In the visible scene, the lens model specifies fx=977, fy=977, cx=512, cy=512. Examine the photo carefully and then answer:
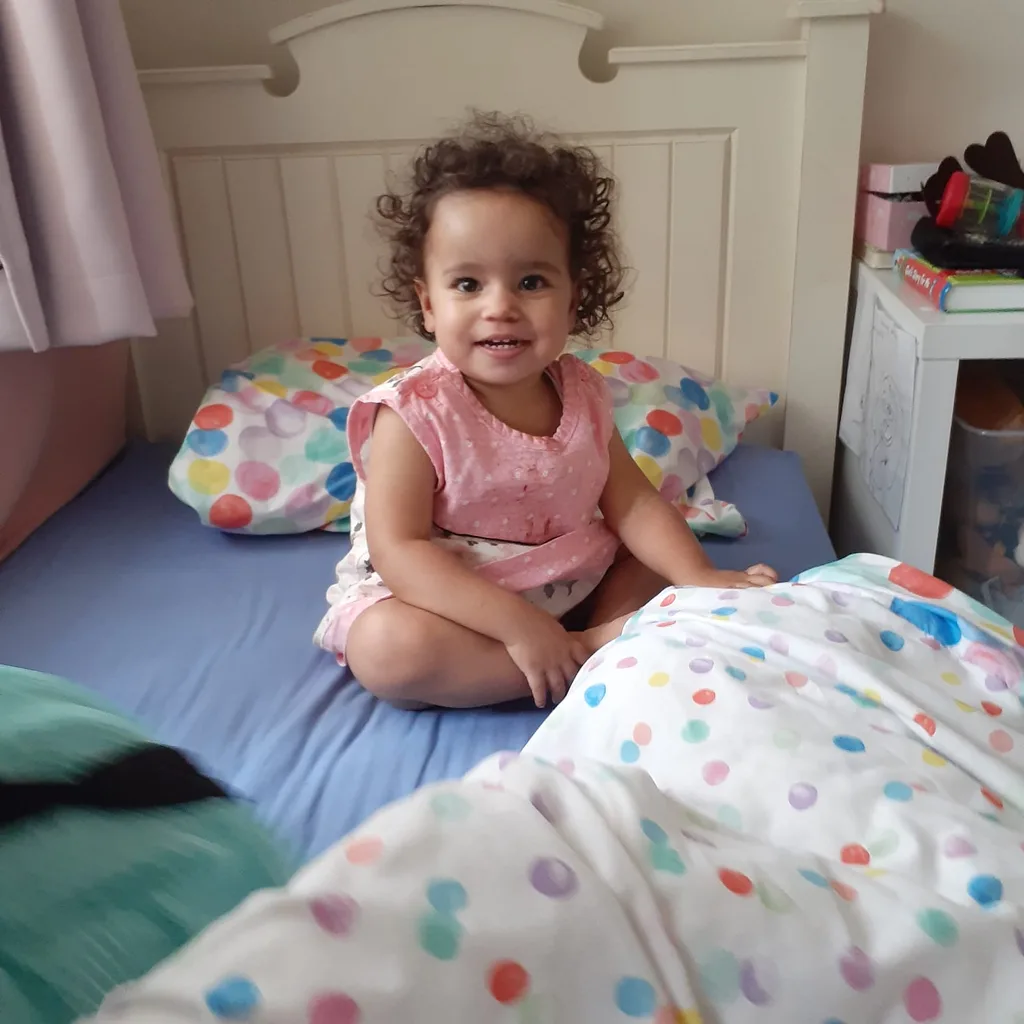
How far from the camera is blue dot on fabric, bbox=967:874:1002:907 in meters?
0.47

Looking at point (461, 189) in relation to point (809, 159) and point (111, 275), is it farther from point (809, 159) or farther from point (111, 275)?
point (809, 159)

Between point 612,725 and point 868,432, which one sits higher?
point 612,725

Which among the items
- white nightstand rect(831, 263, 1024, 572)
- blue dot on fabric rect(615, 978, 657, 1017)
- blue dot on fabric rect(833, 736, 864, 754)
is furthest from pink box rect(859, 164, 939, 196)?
blue dot on fabric rect(615, 978, 657, 1017)

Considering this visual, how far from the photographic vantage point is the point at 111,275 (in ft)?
4.03

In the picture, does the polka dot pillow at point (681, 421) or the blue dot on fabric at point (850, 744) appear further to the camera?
the polka dot pillow at point (681, 421)

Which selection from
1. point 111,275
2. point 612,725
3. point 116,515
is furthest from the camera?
point 116,515

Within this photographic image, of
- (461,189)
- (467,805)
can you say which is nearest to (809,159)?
(461,189)

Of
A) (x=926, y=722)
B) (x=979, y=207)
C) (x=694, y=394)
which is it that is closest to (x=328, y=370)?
(x=694, y=394)

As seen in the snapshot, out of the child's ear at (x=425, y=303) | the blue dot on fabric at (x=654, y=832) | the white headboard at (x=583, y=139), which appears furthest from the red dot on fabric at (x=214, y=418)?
the blue dot on fabric at (x=654, y=832)

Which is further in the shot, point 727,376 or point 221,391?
point 727,376

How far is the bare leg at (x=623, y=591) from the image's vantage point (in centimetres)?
111

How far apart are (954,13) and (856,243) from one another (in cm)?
37

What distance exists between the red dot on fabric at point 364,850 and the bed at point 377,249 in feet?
2.55

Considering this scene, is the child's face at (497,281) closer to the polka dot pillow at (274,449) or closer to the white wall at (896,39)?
the polka dot pillow at (274,449)
